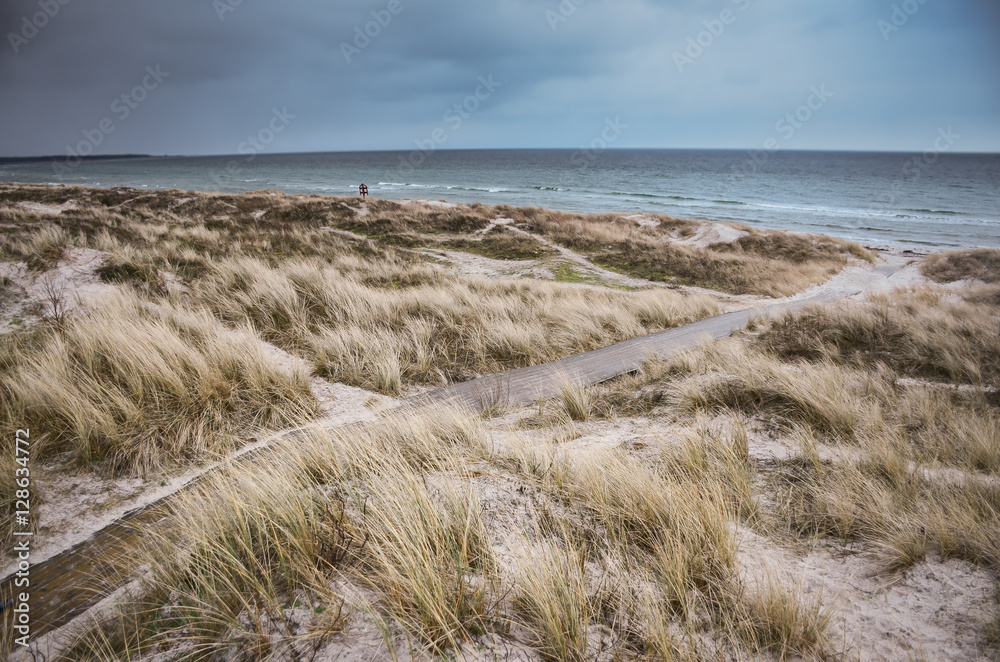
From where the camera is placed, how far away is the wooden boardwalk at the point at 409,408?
2555mm

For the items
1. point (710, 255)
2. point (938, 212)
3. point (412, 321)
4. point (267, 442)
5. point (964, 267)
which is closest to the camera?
point (267, 442)

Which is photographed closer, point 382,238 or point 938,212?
point 382,238

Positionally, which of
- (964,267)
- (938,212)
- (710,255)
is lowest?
(964,267)

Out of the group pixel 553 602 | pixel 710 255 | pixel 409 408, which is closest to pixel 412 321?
pixel 409 408

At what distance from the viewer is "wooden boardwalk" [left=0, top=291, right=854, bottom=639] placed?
2555mm

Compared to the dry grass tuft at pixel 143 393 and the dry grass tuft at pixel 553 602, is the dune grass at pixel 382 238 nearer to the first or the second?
the dry grass tuft at pixel 143 393

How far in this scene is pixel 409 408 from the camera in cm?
487

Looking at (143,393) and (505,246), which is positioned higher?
Answer: (505,246)

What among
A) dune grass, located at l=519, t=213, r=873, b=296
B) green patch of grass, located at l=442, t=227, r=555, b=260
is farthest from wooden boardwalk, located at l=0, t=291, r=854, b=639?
green patch of grass, located at l=442, t=227, r=555, b=260

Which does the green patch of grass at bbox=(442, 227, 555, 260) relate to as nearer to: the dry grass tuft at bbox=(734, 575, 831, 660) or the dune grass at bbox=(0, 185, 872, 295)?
the dune grass at bbox=(0, 185, 872, 295)

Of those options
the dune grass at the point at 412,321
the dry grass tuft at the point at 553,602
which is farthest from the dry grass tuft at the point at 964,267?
the dry grass tuft at the point at 553,602

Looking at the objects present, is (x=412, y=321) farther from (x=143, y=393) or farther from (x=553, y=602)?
(x=553, y=602)

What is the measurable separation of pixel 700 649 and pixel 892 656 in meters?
0.93

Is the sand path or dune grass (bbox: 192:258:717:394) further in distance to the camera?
dune grass (bbox: 192:258:717:394)
